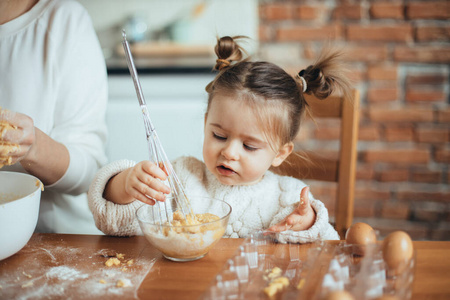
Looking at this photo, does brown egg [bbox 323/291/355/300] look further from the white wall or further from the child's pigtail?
the white wall

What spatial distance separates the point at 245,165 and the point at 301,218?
18 centimetres

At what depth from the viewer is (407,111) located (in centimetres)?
190

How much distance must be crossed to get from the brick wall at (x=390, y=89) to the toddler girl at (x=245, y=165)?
87 centimetres

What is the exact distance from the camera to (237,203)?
1086 millimetres

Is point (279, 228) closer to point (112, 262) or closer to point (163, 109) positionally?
point (112, 262)

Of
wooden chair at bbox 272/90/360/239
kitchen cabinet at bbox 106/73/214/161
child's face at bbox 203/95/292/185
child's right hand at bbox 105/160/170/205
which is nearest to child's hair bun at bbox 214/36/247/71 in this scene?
child's face at bbox 203/95/292/185

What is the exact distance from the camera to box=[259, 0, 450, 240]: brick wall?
1.85 m

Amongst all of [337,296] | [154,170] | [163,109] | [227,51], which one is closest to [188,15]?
[163,109]

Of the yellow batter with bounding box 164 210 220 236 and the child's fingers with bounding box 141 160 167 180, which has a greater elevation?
the child's fingers with bounding box 141 160 167 180

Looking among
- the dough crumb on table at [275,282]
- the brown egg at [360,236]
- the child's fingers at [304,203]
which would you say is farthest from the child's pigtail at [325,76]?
the dough crumb on table at [275,282]

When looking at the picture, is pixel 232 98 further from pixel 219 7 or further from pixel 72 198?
pixel 219 7

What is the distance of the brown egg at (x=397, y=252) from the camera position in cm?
68

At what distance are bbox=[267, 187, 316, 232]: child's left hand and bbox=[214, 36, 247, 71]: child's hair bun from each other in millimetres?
411

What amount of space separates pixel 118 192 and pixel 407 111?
1.49 m
